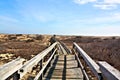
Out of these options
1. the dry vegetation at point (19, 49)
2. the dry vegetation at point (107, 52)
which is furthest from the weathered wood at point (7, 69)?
the dry vegetation at point (19, 49)

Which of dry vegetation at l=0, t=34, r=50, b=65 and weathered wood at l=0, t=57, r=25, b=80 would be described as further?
dry vegetation at l=0, t=34, r=50, b=65

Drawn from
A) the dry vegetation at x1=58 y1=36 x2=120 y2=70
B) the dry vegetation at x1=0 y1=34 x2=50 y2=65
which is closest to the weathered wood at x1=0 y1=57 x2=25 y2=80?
the dry vegetation at x1=58 y1=36 x2=120 y2=70

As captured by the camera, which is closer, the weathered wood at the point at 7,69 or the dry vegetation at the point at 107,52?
the weathered wood at the point at 7,69

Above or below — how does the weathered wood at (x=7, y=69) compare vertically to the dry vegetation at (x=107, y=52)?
above

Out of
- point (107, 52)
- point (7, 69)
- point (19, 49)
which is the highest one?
point (7, 69)

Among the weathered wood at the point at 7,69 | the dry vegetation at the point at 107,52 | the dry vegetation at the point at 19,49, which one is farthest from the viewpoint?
the dry vegetation at the point at 19,49

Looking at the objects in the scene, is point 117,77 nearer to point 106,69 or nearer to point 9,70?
point 106,69

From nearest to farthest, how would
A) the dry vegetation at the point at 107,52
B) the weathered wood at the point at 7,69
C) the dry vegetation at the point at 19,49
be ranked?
1. the weathered wood at the point at 7,69
2. the dry vegetation at the point at 107,52
3. the dry vegetation at the point at 19,49

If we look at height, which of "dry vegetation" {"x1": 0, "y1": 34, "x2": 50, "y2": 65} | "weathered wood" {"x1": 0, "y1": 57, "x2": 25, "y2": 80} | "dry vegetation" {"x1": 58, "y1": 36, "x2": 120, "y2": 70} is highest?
"weathered wood" {"x1": 0, "y1": 57, "x2": 25, "y2": 80}

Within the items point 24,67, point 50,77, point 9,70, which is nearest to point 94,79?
point 50,77

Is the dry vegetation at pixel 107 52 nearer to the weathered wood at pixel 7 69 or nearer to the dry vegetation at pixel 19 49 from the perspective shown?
the dry vegetation at pixel 19 49

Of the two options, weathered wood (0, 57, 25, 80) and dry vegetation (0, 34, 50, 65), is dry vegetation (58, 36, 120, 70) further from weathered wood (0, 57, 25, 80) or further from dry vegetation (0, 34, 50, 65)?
weathered wood (0, 57, 25, 80)

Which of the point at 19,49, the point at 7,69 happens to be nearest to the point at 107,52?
the point at 7,69

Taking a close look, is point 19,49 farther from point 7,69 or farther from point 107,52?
point 7,69
